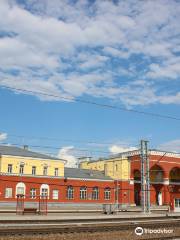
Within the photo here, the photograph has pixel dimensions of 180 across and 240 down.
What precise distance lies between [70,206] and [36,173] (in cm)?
753

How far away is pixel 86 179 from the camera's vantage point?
2717 inches

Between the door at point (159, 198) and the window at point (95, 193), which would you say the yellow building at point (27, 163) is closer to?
the window at point (95, 193)

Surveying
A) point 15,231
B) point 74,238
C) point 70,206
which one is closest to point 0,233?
point 15,231

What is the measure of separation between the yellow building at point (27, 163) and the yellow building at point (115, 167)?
12.7 meters

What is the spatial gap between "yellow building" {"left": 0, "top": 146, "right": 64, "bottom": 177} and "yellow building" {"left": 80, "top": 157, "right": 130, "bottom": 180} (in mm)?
12741

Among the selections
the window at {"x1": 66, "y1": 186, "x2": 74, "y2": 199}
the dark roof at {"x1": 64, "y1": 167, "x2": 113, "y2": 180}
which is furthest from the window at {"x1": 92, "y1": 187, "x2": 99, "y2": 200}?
the window at {"x1": 66, "y1": 186, "x2": 74, "y2": 199}

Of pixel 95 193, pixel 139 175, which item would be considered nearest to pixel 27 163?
pixel 95 193

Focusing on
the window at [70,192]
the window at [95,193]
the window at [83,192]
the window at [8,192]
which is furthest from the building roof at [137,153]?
the window at [8,192]

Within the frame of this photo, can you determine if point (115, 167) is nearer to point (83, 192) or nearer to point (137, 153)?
point (137, 153)

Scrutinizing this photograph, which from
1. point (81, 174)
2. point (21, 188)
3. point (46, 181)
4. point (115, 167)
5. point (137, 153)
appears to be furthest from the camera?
point (115, 167)

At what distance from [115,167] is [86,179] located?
33.0ft

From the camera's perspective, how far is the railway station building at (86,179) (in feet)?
201

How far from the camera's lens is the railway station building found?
61344mm

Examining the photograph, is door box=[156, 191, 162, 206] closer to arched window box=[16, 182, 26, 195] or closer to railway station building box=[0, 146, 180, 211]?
railway station building box=[0, 146, 180, 211]
